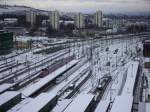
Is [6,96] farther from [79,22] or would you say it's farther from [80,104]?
[79,22]

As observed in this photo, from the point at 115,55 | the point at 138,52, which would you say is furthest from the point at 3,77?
the point at 138,52

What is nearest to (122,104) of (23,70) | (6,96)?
(6,96)

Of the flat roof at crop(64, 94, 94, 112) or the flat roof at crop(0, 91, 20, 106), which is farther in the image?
the flat roof at crop(0, 91, 20, 106)

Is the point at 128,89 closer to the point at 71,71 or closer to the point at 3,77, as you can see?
the point at 71,71

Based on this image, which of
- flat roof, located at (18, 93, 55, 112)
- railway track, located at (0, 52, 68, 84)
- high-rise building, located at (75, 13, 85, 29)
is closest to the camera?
flat roof, located at (18, 93, 55, 112)

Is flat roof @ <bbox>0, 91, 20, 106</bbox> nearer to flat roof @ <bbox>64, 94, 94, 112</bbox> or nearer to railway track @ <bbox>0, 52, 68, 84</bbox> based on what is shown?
flat roof @ <bbox>64, 94, 94, 112</bbox>

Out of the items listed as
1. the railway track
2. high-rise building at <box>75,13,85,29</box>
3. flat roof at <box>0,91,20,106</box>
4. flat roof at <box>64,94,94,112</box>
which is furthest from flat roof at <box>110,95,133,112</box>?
high-rise building at <box>75,13,85,29</box>
